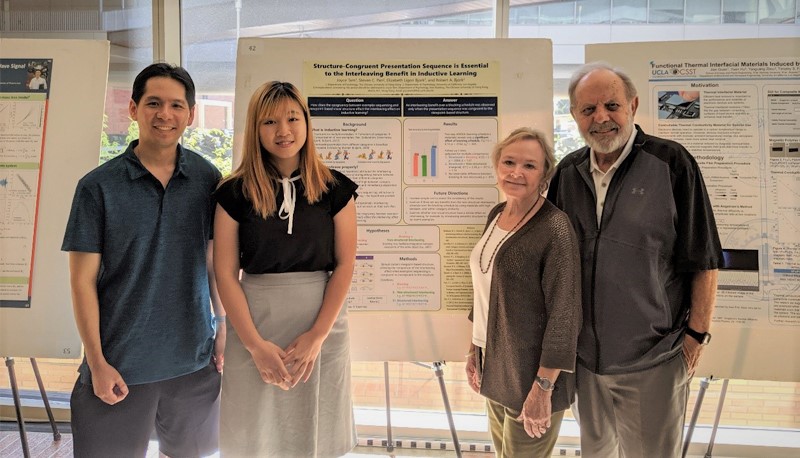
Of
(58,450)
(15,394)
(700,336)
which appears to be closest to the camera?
(700,336)

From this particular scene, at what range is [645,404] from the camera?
1625 mm

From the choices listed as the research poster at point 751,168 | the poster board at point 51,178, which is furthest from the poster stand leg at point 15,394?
the research poster at point 751,168

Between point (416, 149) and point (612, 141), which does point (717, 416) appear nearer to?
point (612, 141)

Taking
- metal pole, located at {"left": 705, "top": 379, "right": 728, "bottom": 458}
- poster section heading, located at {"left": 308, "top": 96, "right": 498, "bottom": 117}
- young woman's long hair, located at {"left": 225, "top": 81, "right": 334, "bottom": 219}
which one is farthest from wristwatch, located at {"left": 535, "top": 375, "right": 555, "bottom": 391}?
metal pole, located at {"left": 705, "top": 379, "right": 728, "bottom": 458}

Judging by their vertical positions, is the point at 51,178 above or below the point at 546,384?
above

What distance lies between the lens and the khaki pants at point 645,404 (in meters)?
1.62

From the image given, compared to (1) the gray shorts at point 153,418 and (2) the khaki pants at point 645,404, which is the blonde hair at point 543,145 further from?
(1) the gray shorts at point 153,418

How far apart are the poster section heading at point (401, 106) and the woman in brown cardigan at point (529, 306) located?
0.45 meters

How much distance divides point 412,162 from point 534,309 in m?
0.83

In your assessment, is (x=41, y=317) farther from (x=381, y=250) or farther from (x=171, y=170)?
(x=381, y=250)

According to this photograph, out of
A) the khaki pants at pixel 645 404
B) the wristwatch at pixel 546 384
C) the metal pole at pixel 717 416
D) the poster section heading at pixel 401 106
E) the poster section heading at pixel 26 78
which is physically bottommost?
the metal pole at pixel 717 416

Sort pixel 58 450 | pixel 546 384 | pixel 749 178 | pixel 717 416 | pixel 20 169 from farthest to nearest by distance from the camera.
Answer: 1. pixel 58 450
2. pixel 717 416
3. pixel 20 169
4. pixel 749 178
5. pixel 546 384

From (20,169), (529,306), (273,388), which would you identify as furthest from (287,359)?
(20,169)

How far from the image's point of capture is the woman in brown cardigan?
153 cm
